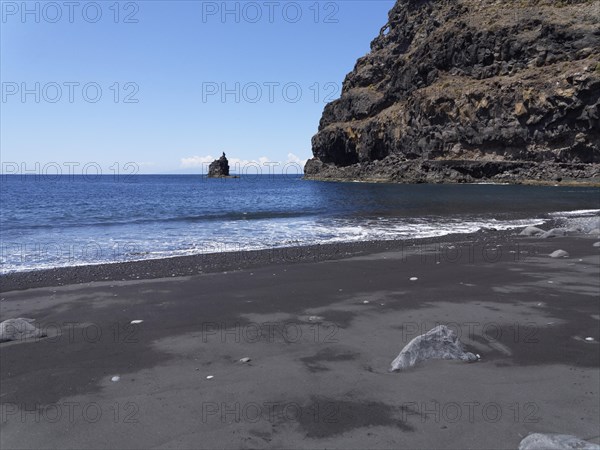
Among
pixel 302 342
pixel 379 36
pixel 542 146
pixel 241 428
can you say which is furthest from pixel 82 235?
pixel 379 36

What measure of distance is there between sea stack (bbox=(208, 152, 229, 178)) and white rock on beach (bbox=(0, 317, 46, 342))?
566 feet

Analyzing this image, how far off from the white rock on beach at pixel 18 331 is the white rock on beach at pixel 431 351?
4.95m

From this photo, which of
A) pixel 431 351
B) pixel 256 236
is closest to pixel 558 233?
pixel 256 236

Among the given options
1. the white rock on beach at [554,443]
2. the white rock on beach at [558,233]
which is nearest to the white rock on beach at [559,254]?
the white rock on beach at [558,233]

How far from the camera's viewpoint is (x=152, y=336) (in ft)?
21.3

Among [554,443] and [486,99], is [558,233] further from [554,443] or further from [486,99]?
[486,99]

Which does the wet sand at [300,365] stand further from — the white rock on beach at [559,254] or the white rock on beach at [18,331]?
the white rock on beach at [559,254]

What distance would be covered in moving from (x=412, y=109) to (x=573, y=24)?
26.3m

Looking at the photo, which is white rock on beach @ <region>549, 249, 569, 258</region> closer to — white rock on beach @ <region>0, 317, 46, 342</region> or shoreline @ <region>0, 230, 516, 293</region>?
shoreline @ <region>0, 230, 516, 293</region>

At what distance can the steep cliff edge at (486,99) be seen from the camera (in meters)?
64.5

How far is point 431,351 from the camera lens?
206 inches

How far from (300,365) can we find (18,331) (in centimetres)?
410

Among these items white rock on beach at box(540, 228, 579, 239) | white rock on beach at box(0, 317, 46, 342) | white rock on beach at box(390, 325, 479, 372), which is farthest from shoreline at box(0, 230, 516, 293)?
white rock on beach at box(390, 325, 479, 372)

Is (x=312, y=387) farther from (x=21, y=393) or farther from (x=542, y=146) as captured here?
(x=542, y=146)
